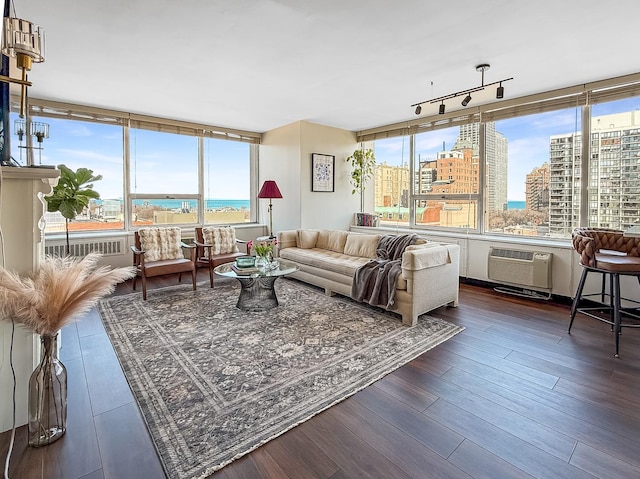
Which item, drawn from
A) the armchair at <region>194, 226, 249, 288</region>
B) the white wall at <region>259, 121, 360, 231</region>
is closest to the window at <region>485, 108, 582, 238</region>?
the white wall at <region>259, 121, 360, 231</region>

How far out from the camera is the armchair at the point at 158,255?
4207 millimetres

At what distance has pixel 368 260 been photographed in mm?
4434

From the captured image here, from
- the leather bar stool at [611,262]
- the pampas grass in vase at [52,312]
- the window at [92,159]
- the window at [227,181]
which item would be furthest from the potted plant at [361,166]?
the pampas grass in vase at [52,312]

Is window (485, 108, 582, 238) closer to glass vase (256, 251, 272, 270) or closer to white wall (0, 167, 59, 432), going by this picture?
glass vase (256, 251, 272, 270)

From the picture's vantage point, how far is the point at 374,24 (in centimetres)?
266

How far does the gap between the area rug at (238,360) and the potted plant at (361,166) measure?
121 inches

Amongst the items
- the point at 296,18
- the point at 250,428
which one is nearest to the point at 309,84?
the point at 296,18

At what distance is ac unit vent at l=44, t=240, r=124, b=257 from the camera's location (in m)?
4.75

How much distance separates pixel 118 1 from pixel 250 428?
295 cm

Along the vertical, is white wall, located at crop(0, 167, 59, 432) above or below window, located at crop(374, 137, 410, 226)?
below

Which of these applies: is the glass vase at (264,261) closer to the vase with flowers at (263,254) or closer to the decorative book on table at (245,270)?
the vase with flowers at (263,254)

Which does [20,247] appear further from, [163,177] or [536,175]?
[536,175]

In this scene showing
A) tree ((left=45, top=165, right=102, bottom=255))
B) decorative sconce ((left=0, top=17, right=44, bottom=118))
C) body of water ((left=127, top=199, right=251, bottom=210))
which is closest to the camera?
decorative sconce ((left=0, top=17, right=44, bottom=118))

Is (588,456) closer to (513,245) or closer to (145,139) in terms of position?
(513,245)
